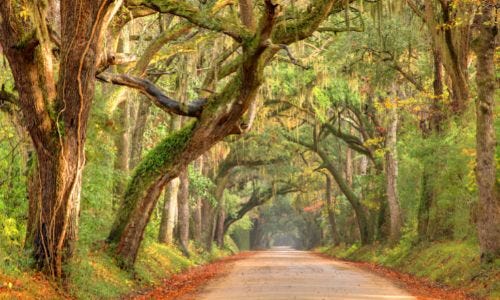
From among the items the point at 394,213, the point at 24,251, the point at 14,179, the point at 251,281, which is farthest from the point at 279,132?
the point at 24,251

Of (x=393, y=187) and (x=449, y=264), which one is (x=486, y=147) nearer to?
(x=449, y=264)

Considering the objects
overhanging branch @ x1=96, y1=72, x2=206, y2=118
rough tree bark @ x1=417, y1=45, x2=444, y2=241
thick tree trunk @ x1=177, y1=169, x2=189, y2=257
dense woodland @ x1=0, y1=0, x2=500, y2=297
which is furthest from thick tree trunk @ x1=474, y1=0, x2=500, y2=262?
thick tree trunk @ x1=177, y1=169, x2=189, y2=257

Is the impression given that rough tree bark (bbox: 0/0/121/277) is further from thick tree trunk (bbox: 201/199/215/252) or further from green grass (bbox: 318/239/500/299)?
thick tree trunk (bbox: 201/199/215/252)

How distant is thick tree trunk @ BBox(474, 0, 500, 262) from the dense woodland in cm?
3

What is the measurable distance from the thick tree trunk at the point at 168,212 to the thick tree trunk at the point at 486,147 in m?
13.5

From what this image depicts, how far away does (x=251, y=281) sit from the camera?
1769cm

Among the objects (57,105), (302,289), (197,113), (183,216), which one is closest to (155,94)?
(197,113)

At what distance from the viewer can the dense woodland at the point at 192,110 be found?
461 inches

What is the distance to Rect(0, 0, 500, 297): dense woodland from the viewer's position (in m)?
11.7

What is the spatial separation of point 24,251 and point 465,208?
13.3 m

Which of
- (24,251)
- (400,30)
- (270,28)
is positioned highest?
(400,30)

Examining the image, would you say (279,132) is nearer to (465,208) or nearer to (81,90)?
(465,208)

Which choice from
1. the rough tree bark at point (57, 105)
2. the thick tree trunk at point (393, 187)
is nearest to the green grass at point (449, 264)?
the thick tree trunk at point (393, 187)

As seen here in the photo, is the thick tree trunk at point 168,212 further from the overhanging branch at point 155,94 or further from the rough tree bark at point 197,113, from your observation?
the overhanging branch at point 155,94
